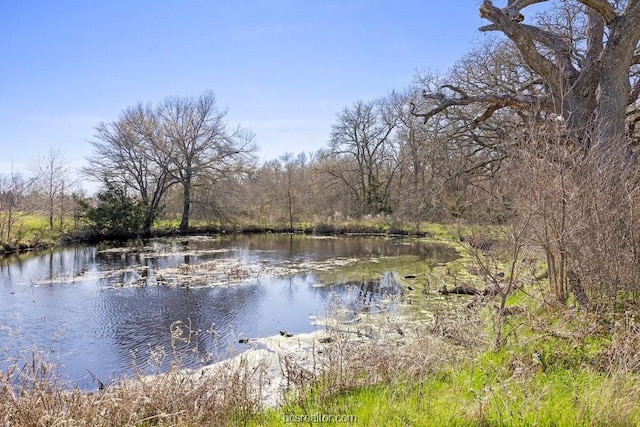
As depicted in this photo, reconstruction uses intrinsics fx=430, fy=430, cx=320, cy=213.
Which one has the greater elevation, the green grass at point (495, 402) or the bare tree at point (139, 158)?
the bare tree at point (139, 158)

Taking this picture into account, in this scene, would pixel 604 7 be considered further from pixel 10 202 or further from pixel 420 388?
pixel 10 202

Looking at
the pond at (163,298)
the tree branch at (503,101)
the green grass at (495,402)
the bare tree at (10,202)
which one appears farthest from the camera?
the bare tree at (10,202)

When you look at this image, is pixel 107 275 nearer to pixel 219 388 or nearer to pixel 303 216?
pixel 219 388

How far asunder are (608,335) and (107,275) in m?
13.9

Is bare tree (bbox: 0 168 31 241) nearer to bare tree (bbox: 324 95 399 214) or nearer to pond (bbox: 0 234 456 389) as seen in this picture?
pond (bbox: 0 234 456 389)

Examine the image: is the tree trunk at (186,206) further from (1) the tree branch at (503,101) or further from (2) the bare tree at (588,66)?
(2) the bare tree at (588,66)

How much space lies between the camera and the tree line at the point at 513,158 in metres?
4.76

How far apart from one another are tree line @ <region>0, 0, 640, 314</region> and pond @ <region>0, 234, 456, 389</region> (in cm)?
272

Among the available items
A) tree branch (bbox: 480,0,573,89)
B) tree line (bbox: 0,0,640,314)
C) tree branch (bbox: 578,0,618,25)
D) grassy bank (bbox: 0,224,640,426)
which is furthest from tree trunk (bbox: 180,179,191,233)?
tree branch (bbox: 578,0,618,25)

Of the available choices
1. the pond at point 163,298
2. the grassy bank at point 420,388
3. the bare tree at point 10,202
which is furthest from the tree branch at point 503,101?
the bare tree at point 10,202

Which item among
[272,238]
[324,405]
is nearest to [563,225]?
[324,405]

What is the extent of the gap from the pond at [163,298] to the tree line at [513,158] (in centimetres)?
272

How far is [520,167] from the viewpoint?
5.09m

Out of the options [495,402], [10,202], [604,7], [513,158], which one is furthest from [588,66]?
[10,202]
